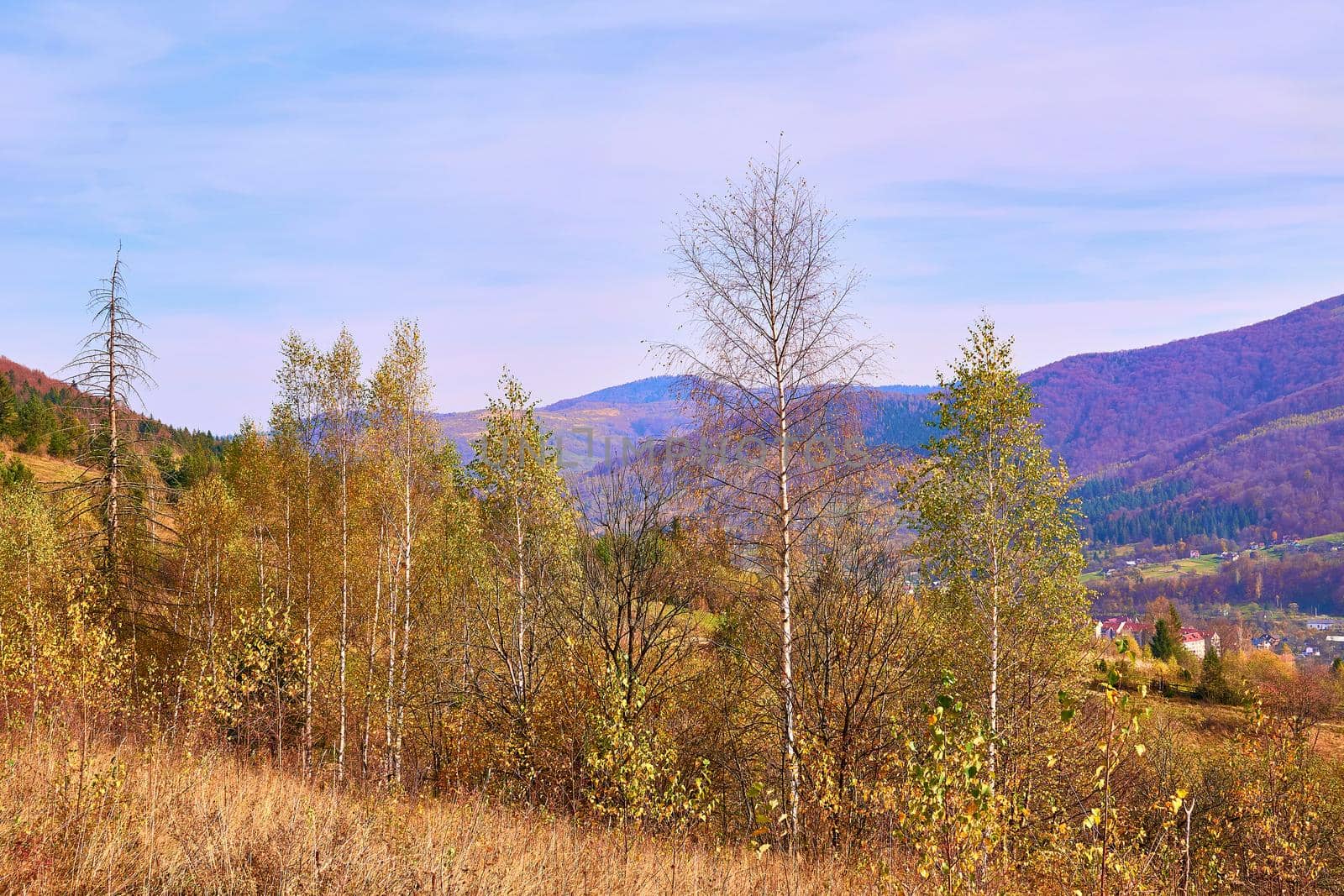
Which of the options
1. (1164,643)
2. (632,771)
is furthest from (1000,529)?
(1164,643)

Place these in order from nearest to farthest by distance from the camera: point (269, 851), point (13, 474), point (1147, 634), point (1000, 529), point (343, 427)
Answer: point (269, 851) → point (1000, 529) → point (343, 427) → point (13, 474) → point (1147, 634)

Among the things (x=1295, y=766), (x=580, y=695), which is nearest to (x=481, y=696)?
(x=580, y=695)

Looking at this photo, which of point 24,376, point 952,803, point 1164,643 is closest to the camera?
point 952,803

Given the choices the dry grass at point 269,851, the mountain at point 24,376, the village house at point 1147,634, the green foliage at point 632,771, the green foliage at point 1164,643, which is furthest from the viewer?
the mountain at point 24,376

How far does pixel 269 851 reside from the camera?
698cm

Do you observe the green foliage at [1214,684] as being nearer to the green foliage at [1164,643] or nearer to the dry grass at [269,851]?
the green foliage at [1164,643]

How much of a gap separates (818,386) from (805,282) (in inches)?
73.6

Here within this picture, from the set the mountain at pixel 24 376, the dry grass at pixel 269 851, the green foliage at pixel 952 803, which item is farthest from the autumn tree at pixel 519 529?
the mountain at pixel 24 376

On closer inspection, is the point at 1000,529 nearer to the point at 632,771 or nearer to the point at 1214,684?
the point at 632,771

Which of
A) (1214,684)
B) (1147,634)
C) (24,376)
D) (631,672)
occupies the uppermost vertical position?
(24,376)

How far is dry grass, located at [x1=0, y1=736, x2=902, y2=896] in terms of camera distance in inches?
251

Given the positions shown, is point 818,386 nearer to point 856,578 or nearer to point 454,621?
point 856,578

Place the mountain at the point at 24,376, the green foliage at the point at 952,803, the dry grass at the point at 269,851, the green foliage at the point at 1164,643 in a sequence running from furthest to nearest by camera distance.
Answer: the mountain at the point at 24,376, the green foliage at the point at 1164,643, the dry grass at the point at 269,851, the green foliage at the point at 952,803

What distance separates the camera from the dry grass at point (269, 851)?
6379 mm
